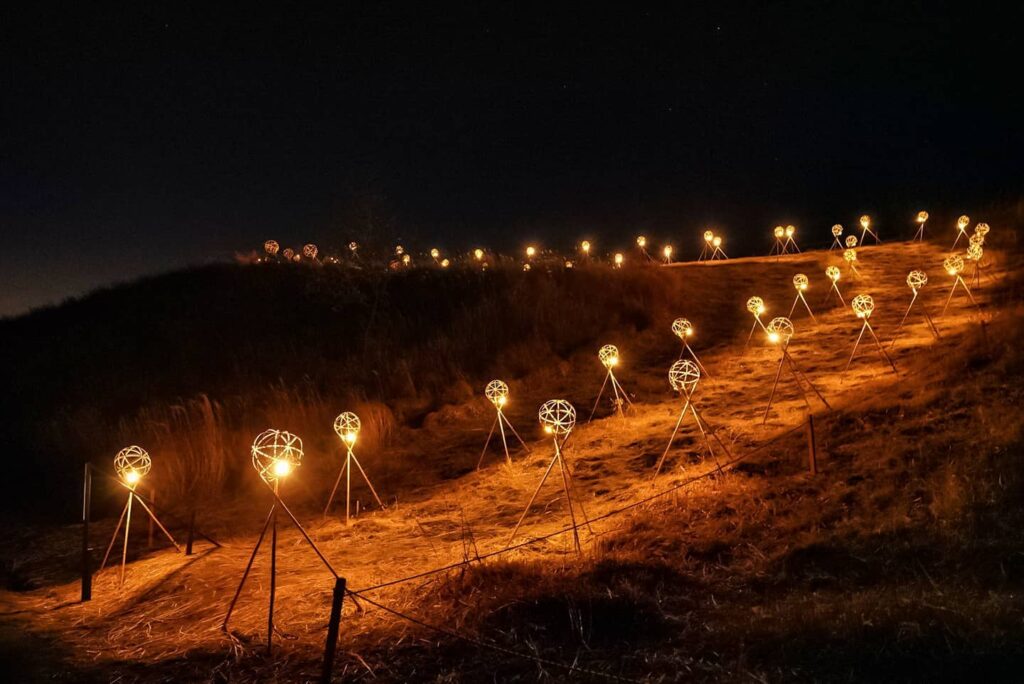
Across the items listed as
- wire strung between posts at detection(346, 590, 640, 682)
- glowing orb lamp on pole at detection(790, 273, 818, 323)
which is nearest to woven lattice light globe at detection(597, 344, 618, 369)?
glowing orb lamp on pole at detection(790, 273, 818, 323)

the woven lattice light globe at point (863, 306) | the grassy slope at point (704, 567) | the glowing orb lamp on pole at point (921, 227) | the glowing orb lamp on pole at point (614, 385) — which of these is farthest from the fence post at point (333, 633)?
the glowing orb lamp on pole at point (921, 227)

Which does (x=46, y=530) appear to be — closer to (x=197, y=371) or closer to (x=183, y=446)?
(x=183, y=446)

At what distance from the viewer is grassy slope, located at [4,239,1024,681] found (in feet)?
15.4

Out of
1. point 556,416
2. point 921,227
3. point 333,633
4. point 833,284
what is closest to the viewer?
point 333,633

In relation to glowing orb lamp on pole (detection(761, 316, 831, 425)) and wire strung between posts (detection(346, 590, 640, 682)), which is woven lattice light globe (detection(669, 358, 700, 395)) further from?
wire strung between posts (detection(346, 590, 640, 682))

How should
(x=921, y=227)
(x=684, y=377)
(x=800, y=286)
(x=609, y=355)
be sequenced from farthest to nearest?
(x=921, y=227) → (x=800, y=286) → (x=609, y=355) → (x=684, y=377)

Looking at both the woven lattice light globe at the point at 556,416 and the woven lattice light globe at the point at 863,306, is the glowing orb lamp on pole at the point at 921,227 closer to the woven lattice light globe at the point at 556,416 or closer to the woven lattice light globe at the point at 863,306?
the woven lattice light globe at the point at 863,306

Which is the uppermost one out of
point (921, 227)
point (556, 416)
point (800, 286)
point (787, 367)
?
point (921, 227)

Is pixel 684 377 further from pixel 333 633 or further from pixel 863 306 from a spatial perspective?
pixel 333 633

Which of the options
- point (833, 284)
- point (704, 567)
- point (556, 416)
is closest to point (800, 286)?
point (833, 284)

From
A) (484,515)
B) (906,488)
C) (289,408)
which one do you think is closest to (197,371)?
(289,408)

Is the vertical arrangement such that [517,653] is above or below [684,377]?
below

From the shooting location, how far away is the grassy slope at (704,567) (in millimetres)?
4691

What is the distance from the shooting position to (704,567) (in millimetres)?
6004
